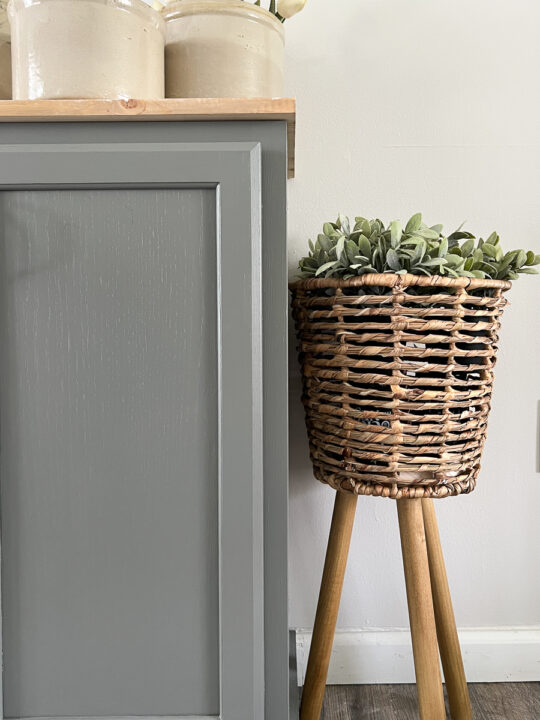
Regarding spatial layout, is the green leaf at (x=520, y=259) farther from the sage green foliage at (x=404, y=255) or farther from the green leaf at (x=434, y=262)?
the green leaf at (x=434, y=262)

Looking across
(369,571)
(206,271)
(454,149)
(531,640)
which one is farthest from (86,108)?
(531,640)

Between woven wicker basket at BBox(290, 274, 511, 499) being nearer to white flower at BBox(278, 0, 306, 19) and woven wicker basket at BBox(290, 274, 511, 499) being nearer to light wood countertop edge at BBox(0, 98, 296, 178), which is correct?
light wood countertop edge at BBox(0, 98, 296, 178)

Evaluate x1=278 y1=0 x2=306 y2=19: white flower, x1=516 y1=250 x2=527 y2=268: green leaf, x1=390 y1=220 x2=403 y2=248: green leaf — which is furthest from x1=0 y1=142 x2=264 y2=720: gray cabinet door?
x1=516 y1=250 x2=527 y2=268: green leaf

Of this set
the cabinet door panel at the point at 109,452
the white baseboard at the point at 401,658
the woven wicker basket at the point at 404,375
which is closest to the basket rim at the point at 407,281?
the woven wicker basket at the point at 404,375

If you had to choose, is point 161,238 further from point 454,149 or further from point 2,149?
point 454,149

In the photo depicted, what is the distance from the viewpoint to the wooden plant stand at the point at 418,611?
97cm

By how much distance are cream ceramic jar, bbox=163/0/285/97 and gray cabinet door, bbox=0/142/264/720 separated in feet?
0.39

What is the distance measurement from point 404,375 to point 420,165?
52 cm

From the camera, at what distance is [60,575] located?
0.78 m

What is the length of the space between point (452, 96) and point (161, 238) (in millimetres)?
750

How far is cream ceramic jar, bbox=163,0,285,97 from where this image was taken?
80cm

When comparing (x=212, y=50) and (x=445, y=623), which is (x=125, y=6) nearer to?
(x=212, y=50)

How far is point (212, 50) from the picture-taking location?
31.6 inches

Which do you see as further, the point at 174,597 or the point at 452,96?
the point at 452,96
